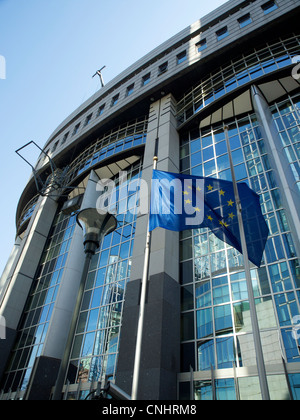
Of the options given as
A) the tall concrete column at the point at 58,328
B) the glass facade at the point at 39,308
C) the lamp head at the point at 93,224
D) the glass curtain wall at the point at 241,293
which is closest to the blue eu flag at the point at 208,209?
the lamp head at the point at 93,224

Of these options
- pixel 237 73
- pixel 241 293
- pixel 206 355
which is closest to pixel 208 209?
pixel 241 293

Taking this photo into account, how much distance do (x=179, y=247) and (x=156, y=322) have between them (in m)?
5.45

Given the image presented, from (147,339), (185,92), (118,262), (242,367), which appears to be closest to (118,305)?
(118,262)

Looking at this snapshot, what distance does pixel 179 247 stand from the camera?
17.3 metres

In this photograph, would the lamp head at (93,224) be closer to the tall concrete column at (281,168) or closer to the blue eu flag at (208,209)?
the blue eu flag at (208,209)

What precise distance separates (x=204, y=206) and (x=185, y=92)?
1915cm

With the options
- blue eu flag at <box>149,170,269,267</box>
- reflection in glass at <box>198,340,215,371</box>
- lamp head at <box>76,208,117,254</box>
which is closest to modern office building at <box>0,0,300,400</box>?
reflection in glass at <box>198,340,215,371</box>

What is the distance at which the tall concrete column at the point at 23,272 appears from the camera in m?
22.5

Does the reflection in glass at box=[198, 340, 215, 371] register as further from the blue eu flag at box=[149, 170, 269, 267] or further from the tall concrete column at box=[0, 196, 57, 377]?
the tall concrete column at box=[0, 196, 57, 377]

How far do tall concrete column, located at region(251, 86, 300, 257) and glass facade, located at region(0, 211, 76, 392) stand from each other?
17.2 metres

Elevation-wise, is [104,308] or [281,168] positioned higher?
[281,168]

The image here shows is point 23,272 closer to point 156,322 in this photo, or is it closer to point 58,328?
point 58,328

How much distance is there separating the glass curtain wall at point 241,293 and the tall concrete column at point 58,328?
8.90 m
